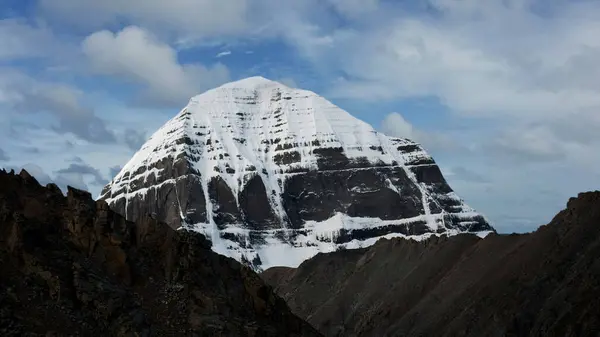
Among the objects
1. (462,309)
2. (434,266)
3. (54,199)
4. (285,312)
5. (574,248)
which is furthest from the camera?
(434,266)

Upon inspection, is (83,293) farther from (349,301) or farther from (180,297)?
(349,301)

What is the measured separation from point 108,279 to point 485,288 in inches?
3751

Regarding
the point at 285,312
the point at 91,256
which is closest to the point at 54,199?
the point at 91,256

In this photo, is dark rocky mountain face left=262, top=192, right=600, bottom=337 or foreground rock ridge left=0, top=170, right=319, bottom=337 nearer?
foreground rock ridge left=0, top=170, right=319, bottom=337

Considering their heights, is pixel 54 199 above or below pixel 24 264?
above

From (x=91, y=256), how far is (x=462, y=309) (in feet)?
310

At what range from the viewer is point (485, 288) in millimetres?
142125

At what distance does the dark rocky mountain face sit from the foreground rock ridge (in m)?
59.9

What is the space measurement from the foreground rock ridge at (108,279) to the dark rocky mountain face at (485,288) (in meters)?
59.9

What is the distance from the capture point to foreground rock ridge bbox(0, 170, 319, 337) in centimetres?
5069

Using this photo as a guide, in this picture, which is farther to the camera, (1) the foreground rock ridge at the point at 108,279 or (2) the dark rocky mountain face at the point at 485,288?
(2) the dark rocky mountain face at the point at 485,288

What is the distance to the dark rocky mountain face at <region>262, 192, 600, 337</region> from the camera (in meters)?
122

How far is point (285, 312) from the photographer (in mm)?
64500

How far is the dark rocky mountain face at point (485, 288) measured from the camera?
399ft
